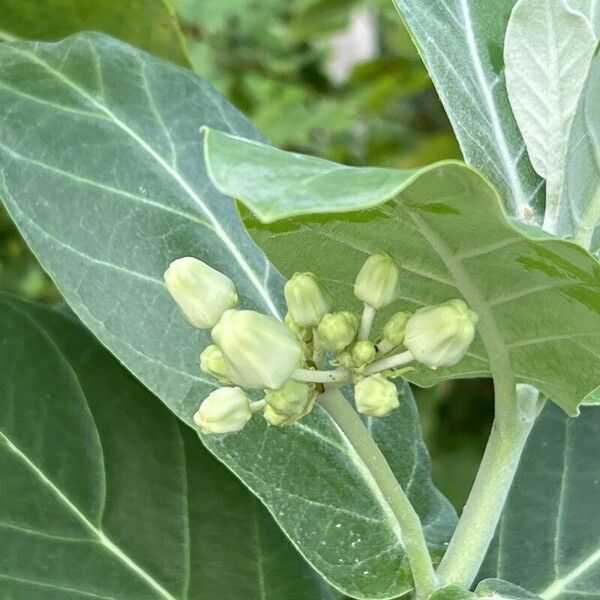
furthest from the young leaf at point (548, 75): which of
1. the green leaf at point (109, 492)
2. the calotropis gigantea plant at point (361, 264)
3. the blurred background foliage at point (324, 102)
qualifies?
the blurred background foliage at point (324, 102)

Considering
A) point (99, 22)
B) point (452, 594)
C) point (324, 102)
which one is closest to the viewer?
point (452, 594)

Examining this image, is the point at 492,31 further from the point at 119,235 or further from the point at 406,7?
the point at 119,235

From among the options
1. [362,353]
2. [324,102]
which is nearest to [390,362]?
[362,353]

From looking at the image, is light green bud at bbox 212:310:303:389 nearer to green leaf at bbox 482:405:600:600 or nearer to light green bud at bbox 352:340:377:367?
light green bud at bbox 352:340:377:367

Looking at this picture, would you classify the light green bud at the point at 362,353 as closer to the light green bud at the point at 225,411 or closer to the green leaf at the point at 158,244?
the light green bud at the point at 225,411

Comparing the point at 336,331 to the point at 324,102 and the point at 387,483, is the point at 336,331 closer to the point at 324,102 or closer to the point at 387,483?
the point at 387,483
